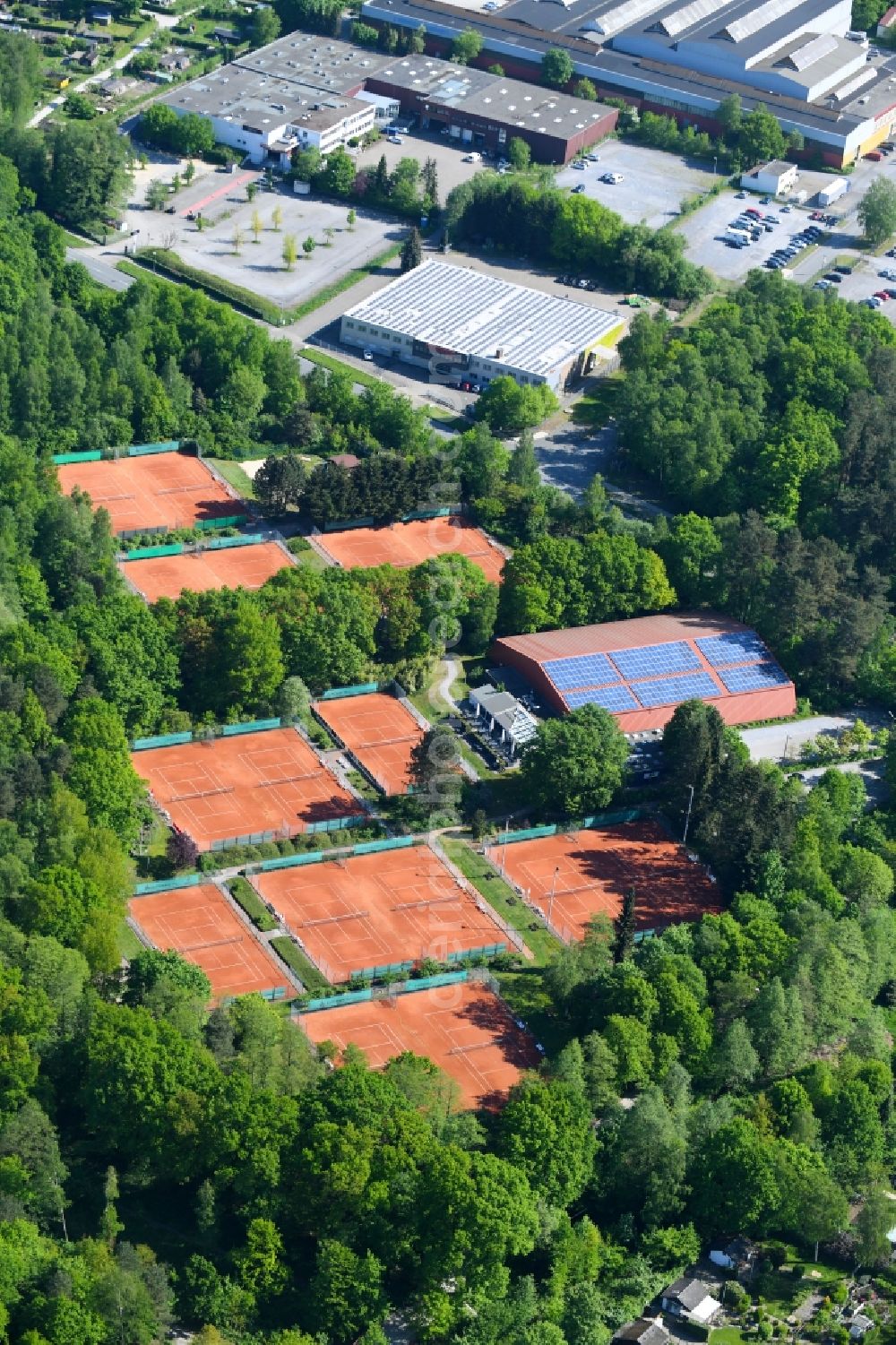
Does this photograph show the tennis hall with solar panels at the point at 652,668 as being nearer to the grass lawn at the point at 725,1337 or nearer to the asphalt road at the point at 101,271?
the grass lawn at the point at 725,1337

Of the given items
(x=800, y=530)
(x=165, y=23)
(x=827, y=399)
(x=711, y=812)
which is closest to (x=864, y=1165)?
(x=711, y=812)

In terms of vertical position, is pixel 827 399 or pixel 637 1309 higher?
pixel 827 399

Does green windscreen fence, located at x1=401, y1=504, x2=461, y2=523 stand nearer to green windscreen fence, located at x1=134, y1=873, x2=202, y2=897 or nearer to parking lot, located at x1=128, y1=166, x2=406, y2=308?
parking lot, located at x1=128, y1=166, x2=406, y2=308

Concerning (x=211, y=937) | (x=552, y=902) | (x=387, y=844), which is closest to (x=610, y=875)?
(x=552, y=902)

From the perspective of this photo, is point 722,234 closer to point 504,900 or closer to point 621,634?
point 621,634

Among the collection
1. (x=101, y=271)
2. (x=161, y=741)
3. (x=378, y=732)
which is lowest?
(x=378, y=732)

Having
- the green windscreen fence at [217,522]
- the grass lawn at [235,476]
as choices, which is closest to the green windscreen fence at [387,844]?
the green windscreen fence at [217,522]

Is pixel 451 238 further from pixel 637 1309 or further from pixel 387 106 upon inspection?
pixel 637 1309
